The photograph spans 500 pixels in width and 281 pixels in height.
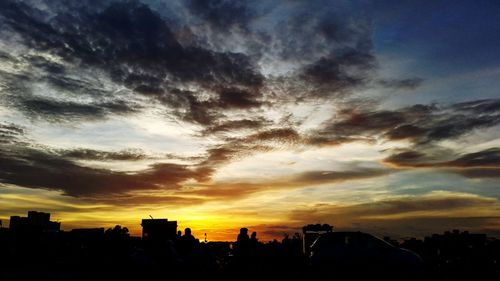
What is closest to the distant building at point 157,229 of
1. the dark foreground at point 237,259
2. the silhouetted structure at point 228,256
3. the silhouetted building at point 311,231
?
the silhouetted structure at point 228,256

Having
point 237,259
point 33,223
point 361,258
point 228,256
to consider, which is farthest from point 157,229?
point 33,223

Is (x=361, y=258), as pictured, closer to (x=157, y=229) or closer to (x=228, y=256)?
(x=228, y=256)

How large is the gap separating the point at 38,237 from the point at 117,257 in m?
11.4

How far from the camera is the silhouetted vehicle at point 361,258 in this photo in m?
16.1

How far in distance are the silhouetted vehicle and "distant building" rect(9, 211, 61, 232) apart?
2414cm

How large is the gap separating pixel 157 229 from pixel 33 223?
47.3ft

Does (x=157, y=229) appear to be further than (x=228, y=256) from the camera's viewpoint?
Yes

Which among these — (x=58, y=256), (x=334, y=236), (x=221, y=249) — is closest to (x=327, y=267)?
(x=334, y=236)

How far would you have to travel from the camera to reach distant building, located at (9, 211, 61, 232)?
108 feet

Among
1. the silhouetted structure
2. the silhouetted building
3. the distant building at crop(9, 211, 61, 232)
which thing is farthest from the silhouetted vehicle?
the distant building at crop(9, 211, 61, 232)

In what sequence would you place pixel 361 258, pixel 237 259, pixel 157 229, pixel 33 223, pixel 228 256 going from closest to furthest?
pixel 361 258, pixel 237 259, pixel 228 256, pixel 157 229, pixel 33 223

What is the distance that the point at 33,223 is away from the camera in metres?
34.9

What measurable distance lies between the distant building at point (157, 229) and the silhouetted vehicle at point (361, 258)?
11448 millimetres

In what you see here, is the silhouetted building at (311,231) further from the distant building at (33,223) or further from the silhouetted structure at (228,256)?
the distant building at (33,223)
